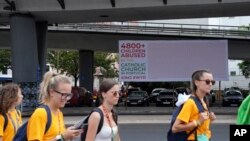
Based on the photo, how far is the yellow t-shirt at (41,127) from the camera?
438 cm

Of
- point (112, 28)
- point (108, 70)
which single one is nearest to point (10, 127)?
point (112, 28)

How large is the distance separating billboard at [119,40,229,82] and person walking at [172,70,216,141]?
27495 mm

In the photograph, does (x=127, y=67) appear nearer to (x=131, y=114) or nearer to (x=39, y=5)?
(x=131, y=114)

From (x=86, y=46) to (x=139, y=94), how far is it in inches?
338

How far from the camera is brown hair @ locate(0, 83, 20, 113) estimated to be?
5.55 meters

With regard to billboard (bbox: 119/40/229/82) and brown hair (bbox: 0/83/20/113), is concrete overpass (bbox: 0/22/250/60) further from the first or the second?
brown hair (bbox: 0/83/20/113)

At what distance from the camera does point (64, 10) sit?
29.5 meters

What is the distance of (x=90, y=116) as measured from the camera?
480 centimetres

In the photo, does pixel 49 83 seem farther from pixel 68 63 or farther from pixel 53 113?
pixel 68 63

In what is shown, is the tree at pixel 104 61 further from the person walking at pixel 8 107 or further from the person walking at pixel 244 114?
the person walking at pixel 244 114

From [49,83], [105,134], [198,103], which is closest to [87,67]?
[198,103]

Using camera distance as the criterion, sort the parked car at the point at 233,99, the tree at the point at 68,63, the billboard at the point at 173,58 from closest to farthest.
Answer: the billboard at the point at 173,58, the parked car at the point at 233,99, the tree at the point at 68,63

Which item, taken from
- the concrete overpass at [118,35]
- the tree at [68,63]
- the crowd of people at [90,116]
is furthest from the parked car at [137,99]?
the crowd of people at [90,116]

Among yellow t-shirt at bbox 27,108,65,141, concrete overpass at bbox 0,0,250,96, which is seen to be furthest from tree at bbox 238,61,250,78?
yellow t-shirt at bbox 27,108,65,141
